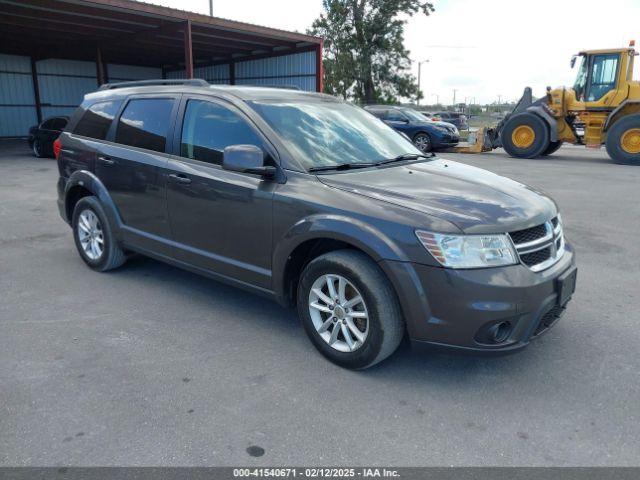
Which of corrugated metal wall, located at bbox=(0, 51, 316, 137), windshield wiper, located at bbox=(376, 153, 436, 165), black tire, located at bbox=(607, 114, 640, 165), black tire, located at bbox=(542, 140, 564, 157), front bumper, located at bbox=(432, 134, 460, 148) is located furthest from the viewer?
corrugated metal wall, located at bbox=(0, 51, 316, 137)

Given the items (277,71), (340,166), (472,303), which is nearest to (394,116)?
(277,71)

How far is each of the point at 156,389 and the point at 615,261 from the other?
4.80 m

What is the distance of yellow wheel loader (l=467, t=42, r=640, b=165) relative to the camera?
14914 millimetres

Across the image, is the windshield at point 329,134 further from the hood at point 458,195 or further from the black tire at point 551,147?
the black tire at point 551,147

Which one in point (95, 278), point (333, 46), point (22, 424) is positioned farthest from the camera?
point (333, 46)

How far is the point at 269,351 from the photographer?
3523mm

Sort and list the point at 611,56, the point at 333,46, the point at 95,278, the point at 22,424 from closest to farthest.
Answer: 1. the point at 22,424
2. the point at 95,278
3. the point at 611,56
4. the point at 333,46

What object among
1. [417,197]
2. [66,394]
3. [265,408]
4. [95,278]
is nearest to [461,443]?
[265,408]

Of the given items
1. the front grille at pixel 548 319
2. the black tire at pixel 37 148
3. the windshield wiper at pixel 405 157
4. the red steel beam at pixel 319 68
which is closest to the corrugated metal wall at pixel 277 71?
the red steel beam at pixel 319 68

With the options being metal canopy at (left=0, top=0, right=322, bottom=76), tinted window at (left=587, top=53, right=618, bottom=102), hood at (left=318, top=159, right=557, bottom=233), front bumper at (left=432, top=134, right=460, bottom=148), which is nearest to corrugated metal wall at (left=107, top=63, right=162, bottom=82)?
metal canopy at (left=0, top=0, right=322, bottom=76)

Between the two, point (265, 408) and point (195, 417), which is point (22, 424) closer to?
point (195, 417)

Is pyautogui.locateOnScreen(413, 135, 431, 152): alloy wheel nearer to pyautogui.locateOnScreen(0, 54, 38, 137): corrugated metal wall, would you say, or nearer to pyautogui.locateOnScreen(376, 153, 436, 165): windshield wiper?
pyautogui.locateOnScreen(376, 153, 436, 165): windshield wiper

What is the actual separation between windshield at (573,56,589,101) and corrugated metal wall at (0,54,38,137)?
2480 cm

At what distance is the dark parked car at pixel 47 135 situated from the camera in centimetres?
1634
